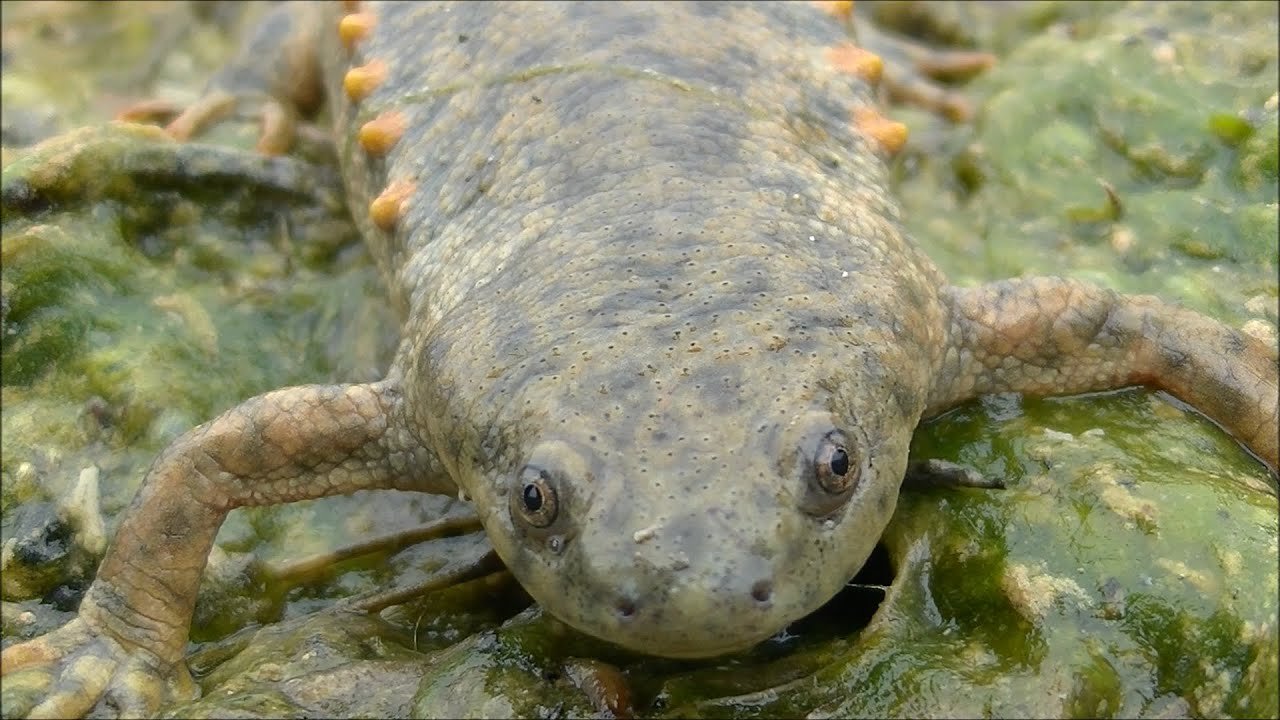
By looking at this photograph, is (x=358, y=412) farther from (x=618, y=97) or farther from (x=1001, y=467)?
(x=1001, y=467)

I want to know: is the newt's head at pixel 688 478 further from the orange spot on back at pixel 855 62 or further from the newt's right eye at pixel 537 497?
the orange spot on back at pixel 855 62

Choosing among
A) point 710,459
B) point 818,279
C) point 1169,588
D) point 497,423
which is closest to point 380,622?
point 497,423

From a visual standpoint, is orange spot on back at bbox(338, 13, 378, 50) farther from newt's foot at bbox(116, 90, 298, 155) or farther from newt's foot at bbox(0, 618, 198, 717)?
newt's foot at bbox(0, 618, 198, 717)

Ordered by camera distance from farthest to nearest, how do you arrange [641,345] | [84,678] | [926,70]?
[926,70] → [84,678] → [641,345]

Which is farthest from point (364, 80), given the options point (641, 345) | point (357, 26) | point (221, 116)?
point (641, 345)

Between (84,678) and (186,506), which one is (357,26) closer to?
(186,506)

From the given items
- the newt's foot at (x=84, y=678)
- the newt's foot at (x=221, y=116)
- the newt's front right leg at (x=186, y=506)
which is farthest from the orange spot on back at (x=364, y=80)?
the newt's foot at (x=84, y=678)
